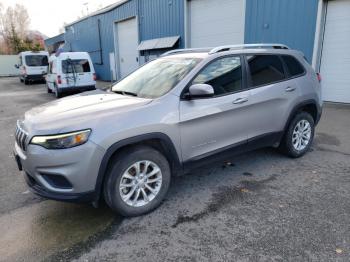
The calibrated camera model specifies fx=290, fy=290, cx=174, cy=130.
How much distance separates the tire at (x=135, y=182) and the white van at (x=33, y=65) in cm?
1877

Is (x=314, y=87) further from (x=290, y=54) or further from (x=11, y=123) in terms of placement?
(x=11, y=123)

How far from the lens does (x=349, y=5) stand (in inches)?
318

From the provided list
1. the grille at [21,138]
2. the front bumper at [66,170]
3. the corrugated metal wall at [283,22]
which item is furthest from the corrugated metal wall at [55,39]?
the front bumper at [66,170]

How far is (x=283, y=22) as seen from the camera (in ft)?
29.8

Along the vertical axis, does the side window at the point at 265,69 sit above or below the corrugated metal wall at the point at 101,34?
below

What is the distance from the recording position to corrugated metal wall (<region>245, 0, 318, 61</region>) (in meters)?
8.58

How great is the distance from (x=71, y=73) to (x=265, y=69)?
383 inches

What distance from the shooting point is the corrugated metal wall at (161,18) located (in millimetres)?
12688

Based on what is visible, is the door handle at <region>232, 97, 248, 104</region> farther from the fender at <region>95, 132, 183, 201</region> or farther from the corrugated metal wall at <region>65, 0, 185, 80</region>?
the corrugated metal wall at <region>65, 0, 185, 80</region>

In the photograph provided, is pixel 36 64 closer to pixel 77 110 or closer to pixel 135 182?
pixel 77 110

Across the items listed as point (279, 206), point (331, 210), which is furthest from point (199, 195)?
point (331, 210)

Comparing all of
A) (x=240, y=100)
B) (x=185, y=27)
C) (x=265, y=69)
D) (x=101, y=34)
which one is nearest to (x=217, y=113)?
(x=240, y=100)

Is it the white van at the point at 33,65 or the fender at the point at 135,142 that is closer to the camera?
the fender at the point at 135,142

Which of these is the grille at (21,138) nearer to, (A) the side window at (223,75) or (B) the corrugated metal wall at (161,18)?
(A) the side window at (223,75)
